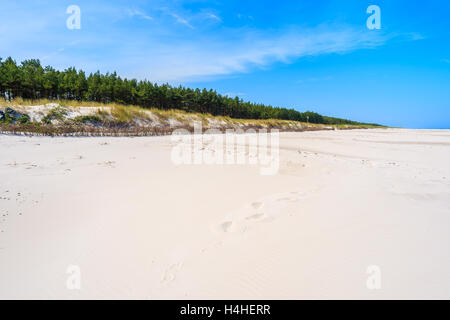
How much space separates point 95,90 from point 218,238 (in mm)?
34629

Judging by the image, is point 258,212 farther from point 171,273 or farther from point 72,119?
point 72,119

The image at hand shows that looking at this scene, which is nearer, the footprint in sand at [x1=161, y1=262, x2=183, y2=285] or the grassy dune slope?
the footprint in sand at [x1=161, y1=262, x2=183, y2=285]

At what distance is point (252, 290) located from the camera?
1.82 metres

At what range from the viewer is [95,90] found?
29.5 metres

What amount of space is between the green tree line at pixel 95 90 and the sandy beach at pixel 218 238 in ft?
95.1

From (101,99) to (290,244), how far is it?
3652 centimetres

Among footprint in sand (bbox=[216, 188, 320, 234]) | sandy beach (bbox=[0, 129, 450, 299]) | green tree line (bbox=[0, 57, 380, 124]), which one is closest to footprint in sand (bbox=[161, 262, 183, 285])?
sandy beach (bbox=[0, 129, 450, 299])

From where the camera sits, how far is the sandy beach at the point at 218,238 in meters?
1.87

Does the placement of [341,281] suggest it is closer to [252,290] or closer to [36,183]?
[252,290]

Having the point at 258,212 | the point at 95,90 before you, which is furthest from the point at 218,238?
the point at 95,90

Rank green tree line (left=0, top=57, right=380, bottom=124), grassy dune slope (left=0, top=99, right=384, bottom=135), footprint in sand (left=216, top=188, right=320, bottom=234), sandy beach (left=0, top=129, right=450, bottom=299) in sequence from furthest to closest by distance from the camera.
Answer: green tree line (left=0, top=57, right=380, bottom=124)
grassy dune slope (left=0, top=99, right=384, bottom=135)
footprint in sand (left=216, top=188, right=320, bottom=234)
sandy beach (left=0, top=129, right=450, bottom=299)

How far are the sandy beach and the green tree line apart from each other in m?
29.0

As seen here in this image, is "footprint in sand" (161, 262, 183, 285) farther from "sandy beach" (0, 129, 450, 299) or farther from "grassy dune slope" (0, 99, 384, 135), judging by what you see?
"grassy dune slope" (0, 99, 384, 135)

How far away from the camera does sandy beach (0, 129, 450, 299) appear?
187 cm
